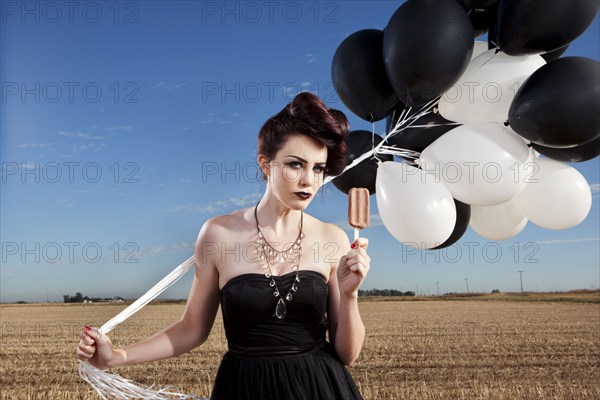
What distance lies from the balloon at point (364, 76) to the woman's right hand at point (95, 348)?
189 centimetres

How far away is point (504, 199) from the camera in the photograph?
3.17 metres

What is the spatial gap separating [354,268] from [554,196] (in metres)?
2.13

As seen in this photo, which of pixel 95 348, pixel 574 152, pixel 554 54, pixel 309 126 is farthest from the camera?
pixel 554 54

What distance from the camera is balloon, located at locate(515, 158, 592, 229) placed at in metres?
3.38

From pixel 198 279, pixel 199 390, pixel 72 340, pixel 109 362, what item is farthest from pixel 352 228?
pixel 72 340

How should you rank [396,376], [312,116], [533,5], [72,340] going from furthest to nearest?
1. [72,340]
2. [396,376]
3. [533,5]
4. [312,116]

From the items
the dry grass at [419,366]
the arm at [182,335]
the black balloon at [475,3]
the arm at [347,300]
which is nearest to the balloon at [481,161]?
the black balloon at [475,3]

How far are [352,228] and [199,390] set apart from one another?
207 inches

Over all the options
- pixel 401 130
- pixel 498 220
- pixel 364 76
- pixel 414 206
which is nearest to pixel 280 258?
pixel 414 206

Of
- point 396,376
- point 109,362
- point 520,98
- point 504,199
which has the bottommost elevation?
point 396,376

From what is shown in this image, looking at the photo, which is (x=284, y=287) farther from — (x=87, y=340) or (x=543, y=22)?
(x=543, y=22)

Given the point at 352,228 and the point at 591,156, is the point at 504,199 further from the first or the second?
the point at 352,228

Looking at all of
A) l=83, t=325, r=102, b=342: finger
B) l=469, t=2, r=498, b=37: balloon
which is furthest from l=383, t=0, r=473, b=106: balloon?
l=83, t=325, r=102, b=342: finger

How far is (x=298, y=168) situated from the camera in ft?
6.13
